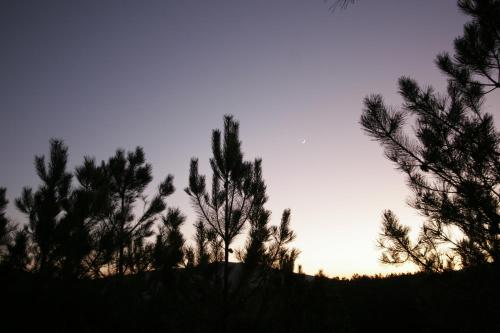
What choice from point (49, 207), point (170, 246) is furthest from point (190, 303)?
point (49, 207)

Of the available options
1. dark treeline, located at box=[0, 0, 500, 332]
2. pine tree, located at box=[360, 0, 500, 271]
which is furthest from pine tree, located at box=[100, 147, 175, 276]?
pine tree, located at box=[360, 0, 500, 271]

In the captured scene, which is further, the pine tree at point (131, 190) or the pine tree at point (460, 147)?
the pine tree at point (131, 190)

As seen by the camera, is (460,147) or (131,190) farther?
(131,190)

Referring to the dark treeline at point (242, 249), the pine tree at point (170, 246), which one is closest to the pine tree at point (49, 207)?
the dark treeline at point (242, 249)

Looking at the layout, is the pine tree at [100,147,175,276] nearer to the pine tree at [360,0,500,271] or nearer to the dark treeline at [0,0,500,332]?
the dark treeline at [0,0,500,332]

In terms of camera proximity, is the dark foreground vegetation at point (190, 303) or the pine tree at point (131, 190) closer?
the dark foreground vegetation at point (190, 303)

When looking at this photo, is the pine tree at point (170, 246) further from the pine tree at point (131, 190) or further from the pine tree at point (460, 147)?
the pine tree at point (460, 147)

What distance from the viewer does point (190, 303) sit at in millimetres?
5969

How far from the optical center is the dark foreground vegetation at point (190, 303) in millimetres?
4680

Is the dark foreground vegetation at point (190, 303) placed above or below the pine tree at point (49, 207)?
below

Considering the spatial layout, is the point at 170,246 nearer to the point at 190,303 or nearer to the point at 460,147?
the point at 190,303

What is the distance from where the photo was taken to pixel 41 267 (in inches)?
219

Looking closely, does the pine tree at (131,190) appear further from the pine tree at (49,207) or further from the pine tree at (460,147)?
the pine tree at (460,147)

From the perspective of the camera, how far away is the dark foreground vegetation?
4680mm
